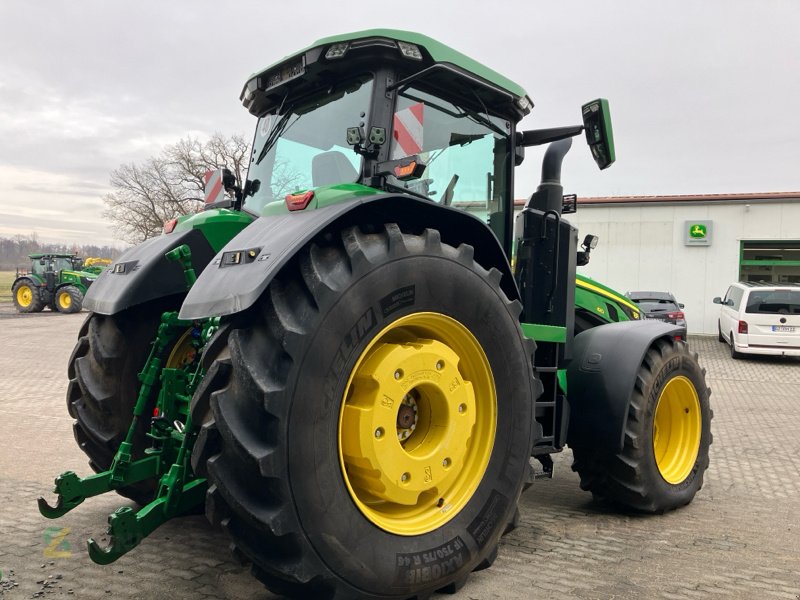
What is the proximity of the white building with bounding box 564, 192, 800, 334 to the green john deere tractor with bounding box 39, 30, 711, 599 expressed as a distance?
17773 mm

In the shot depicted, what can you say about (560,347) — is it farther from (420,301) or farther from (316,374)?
(316,374)

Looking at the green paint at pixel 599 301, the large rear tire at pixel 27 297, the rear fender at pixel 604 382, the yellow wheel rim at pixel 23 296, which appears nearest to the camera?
the rear fender at pixel 604 382

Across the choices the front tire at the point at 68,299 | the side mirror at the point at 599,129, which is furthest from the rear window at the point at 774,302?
the front tire at the point at 68,299

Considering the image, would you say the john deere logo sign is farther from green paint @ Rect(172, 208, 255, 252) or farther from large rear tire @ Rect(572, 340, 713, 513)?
green paint @ Rect(172, 208, 255, 252)

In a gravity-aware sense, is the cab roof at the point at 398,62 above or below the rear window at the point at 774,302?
above

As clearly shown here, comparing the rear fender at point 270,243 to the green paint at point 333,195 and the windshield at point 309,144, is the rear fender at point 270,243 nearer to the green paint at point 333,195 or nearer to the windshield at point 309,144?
the green paint at point 333,195

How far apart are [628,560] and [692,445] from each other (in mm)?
1432

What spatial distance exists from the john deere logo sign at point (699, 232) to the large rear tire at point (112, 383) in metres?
20.1

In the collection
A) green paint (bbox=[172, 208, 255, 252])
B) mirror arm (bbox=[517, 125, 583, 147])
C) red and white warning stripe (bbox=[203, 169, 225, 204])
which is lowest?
green paint (bbox=[172, 208, 255, 252])

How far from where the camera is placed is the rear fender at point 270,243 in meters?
2.28

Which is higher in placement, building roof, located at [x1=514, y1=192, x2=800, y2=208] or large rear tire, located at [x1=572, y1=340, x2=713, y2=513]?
building roof, located at [x1=514, y1=192, x2=800, y2=208]

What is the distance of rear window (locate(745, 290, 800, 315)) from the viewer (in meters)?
14.3

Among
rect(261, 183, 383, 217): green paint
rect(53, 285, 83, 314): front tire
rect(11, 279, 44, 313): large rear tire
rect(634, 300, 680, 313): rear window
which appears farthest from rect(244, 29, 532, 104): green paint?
rect(11, 279, 44, 313): large rear tire

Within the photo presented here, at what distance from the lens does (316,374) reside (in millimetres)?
2281
